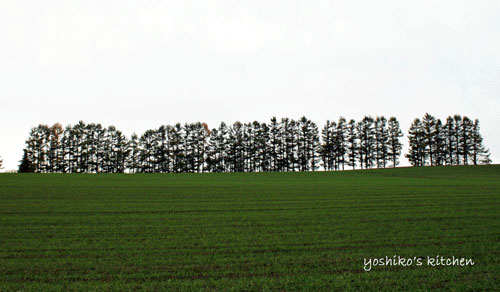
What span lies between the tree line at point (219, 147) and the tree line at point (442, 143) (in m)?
3.99

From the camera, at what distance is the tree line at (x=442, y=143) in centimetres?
7356

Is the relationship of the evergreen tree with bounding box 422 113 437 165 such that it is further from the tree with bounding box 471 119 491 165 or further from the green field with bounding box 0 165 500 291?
the green field with bounding box 0 165 500 291

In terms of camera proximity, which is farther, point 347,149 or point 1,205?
point 347,149

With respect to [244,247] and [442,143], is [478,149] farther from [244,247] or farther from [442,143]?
[244,247]

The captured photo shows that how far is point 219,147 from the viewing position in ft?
251

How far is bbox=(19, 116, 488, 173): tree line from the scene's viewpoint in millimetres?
69312

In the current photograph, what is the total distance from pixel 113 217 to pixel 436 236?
10806 mm

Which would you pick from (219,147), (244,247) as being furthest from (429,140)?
(244,247)

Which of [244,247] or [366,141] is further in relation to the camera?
[366,141]

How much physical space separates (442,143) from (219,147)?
5443 cm

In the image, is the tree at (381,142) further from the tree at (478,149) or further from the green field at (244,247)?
the green field at (244,247)

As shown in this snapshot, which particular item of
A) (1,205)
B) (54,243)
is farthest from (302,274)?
(1,205)

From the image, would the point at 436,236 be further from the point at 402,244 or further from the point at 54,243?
the point at 54,243

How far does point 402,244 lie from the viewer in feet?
24.9
